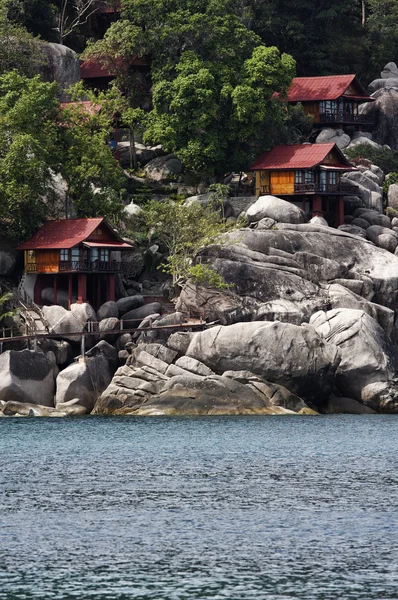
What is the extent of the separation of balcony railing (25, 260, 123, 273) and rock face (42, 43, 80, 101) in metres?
22.8

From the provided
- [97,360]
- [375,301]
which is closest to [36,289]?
[97,360]

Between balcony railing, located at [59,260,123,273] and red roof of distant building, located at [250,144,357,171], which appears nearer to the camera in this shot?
balcony railing, located at [59,260,123,273]

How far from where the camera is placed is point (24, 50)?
93.9m

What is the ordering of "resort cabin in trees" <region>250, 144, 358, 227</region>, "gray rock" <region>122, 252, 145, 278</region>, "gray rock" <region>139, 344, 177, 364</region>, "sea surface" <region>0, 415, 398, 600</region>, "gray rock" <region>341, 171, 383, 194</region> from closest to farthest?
1. "sea surface" <region>0, 415, 398, 600</region>
2. "gray rock" <region>139, 344, 177, 364</region>
3. "gray rock" <region>122, 252, 145, 278</region>
4. "resort cabin in trees" <region>250, 144, 358, 227</region>
5. "gray rock" <region>341, 171, 383, 194</region>

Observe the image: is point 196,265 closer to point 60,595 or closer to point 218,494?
point 218,494

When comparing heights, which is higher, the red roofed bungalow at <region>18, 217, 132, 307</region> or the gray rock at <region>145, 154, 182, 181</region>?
the gray rock at <region>145, 154, 182, 181</region>

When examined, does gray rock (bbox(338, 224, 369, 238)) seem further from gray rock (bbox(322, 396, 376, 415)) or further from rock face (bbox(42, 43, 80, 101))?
rock face (bbox(42, 43, 80, 101))

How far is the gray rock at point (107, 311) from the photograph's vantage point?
3049 inches

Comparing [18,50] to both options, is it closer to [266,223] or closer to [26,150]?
[26,150]

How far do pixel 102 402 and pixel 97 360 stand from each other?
3.16 m

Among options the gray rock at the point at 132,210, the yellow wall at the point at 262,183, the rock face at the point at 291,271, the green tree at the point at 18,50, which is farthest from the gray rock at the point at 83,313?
the green tree at the point at 18,50

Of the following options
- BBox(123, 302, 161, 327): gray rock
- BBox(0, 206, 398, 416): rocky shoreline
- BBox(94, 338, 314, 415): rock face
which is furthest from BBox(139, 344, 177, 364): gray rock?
BBox(123, 302, 161, 327): gray rock

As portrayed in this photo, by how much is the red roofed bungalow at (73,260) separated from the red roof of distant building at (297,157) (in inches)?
626

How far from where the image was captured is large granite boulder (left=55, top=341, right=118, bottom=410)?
71375 millimetres
